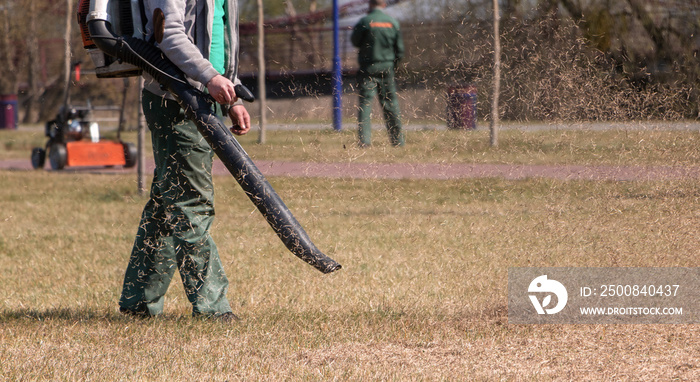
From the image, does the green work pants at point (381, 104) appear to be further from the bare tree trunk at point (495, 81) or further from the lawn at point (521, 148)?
the bare tree trunk at point (495, 81)

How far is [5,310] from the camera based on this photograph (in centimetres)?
402

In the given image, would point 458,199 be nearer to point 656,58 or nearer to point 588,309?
point 588,309

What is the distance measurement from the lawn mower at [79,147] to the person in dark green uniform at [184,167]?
683 cm

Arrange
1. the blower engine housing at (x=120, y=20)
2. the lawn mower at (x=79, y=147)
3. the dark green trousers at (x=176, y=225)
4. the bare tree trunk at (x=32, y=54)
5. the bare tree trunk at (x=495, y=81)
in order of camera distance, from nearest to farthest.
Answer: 1. the blower engine housing at (x=120, y=20)
2. the dark green trousers at (x=176, y=225)
3. the bare tree trunk at (x=495, y=81)
4. the lawn mower at (x=79, y=147)
5. the bare tree trunk at (x=32, y=54)

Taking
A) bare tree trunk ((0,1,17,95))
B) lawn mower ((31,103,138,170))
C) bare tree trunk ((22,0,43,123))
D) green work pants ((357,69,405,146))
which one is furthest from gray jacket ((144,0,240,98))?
bare tree trunk ((22,0,43,123))

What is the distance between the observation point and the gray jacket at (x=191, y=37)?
324cm

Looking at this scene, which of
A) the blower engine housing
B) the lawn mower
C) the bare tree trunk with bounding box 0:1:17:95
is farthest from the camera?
the bare tree trunk with bounding box 0:1:17:95

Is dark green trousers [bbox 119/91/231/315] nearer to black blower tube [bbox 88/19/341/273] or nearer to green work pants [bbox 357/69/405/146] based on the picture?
black blower tube [bbox 88/19/341/273]

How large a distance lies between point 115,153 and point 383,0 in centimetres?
499

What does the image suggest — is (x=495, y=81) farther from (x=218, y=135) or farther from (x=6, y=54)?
(x=6, y=54)

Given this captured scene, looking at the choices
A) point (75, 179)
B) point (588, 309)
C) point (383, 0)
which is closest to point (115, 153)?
point (75, 179)

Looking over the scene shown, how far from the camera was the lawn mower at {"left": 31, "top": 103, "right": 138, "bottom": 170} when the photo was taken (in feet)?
33.3

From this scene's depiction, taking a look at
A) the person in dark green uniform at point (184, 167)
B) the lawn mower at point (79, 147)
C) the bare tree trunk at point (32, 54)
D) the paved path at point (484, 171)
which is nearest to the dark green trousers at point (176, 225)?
the person in dark green uniform at point (184, 167)

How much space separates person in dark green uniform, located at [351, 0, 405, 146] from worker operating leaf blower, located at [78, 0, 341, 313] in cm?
82
